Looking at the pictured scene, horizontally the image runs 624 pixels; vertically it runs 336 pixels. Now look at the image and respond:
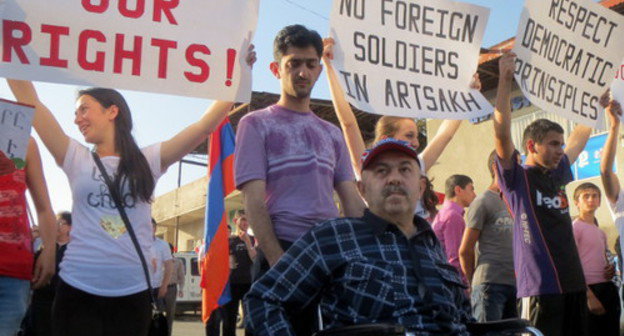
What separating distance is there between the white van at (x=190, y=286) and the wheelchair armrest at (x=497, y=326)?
2189 centimetres

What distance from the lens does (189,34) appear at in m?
3.58

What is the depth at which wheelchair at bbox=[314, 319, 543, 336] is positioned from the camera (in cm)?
215

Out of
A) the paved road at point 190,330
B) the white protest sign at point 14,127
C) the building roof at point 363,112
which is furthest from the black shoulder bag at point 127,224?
the building roof at point 363,112

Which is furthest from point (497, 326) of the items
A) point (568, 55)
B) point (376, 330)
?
point (568, 55)

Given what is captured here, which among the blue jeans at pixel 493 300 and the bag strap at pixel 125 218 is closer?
the bag strap at pixel 125 218

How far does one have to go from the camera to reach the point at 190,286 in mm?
24219

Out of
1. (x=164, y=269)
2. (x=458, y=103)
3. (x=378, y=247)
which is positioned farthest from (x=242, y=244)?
(x=378, y=247)

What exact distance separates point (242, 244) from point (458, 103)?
211 inches

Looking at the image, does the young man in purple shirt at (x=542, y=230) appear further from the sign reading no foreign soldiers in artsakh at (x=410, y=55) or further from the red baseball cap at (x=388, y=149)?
the red baseball cap at (x=388, y=149)

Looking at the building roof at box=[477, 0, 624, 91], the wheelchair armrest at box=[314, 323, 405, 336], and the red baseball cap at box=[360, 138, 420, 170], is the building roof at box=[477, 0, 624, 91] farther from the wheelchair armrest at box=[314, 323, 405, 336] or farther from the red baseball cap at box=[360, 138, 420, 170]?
the wheelchair armrest at box=[314, 323, 405, 336]

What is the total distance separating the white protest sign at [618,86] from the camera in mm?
5357

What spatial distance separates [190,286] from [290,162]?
22007 millimetres

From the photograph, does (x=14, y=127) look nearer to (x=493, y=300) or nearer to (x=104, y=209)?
(x=104, y=209)

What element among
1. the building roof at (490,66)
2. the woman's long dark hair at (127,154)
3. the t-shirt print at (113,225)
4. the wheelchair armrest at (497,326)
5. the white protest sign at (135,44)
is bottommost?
the wheelchair armrest at (497,326)
